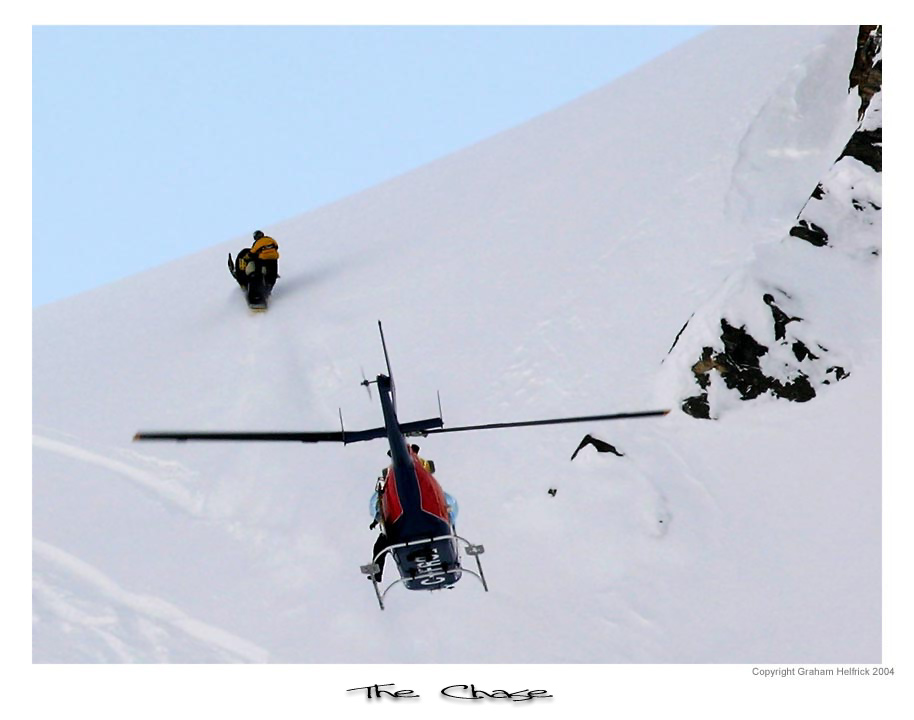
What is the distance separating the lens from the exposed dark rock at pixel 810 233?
55.6 feet

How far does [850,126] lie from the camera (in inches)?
790

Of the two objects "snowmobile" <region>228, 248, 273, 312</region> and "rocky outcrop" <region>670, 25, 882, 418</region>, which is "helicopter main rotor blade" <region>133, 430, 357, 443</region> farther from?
"snowmobile" <region>228, 248, 273, 312</region>

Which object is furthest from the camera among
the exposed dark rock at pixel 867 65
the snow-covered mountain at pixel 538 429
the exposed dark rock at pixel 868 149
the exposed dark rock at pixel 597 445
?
the exposed dark rock at pixel 867 65

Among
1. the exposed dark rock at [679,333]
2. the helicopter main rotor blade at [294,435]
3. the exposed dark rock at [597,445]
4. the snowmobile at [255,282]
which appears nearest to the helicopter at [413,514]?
the helicopter main rotor blade at [294,435]

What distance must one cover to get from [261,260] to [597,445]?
9227mm

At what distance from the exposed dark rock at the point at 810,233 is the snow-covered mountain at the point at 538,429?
0.66 feet

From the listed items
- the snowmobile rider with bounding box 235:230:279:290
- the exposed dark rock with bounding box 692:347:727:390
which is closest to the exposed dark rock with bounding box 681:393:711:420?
the exposed dark rock with bounding box 692:347:727:390

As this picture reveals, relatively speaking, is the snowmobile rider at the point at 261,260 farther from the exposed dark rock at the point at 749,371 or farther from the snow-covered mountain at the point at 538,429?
the exposed dark rock at the point at 749,371

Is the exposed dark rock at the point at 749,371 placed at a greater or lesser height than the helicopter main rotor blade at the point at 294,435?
greater

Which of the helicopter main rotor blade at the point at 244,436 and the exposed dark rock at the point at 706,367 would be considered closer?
the helicopter main rotor blade at the point at 244,436

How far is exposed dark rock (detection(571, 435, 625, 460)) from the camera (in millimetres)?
15156

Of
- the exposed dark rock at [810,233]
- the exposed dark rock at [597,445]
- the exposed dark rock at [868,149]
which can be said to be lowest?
the exposed dark rock at [597,445]

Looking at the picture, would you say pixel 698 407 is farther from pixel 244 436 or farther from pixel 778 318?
pixel 244 436

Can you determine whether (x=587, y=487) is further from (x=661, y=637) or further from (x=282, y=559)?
(x=282, y=559)
